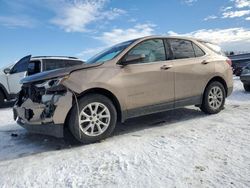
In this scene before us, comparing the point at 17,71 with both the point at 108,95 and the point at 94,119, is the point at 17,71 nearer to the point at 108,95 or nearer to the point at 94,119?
the point at 108,95

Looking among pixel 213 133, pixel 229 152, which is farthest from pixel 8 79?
pixel 229 152

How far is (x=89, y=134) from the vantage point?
4.81 metres

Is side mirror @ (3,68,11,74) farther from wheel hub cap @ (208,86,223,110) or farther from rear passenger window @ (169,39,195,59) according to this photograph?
wheel hub cap @ (208,86,223,110)

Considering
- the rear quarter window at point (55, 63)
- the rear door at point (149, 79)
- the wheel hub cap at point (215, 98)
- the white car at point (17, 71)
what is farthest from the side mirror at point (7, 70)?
the wheel hub cap at point (215, 98)

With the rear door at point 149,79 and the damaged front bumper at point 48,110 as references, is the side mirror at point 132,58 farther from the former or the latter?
the damaged front bumper at point 48,110

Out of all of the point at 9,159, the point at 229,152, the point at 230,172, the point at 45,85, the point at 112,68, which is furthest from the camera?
the point at 112,68

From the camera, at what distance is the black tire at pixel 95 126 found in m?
4.67

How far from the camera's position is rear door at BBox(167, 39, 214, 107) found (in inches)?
232

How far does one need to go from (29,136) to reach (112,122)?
177 cm

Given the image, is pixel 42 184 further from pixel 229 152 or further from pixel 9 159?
pixel 229 152

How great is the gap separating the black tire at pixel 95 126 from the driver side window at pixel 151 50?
3.44 feet

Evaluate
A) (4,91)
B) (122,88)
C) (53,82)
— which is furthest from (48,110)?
(4,91)

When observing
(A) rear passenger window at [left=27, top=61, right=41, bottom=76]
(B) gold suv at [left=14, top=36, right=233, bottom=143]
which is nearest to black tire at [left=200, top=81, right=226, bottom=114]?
(B) gold suv at [left=14, top=36, right=233, bottom=143]

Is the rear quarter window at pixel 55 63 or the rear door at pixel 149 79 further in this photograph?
the rear quarter window at pixel 55 63
